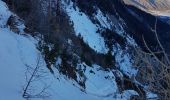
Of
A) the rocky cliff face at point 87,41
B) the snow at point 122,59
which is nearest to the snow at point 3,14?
the rocky cliff face at point 87,41

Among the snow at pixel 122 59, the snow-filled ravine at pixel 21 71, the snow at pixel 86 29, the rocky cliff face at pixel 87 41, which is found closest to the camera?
the snow-filled ravine at pixel 21 71

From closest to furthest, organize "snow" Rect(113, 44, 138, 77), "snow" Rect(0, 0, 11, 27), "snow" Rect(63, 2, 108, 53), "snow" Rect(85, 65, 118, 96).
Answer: "snow" Rect(0, 0, 11, 27)
"snow" Rect(85, 65, 118, 96)
"snow" Rect(63, 2, 108, 53)
"snow" Rect(113, 44, 138, 77)

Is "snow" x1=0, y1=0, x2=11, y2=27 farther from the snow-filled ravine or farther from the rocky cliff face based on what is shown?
the rocky cliff face

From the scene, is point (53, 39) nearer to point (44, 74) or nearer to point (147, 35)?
point (44, 74)

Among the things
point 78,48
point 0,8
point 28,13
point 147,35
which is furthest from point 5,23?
point 147,35

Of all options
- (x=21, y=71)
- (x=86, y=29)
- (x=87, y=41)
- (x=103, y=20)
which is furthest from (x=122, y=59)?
(x=21, y=71)

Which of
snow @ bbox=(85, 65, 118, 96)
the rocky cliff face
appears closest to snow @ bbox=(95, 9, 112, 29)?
the rocky cliff face

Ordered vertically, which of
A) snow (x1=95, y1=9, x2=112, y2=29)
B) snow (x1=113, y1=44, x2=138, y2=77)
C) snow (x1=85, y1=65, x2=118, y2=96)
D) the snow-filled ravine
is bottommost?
the snow-filled ravine

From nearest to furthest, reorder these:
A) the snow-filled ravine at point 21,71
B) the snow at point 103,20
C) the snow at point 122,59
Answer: the snow-filled ravine at point 21,71 < the snow at point 122,59 < the snow at point 103,20

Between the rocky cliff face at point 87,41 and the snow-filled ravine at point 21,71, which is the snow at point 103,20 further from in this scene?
the snow-filled ravine at point 21,71
